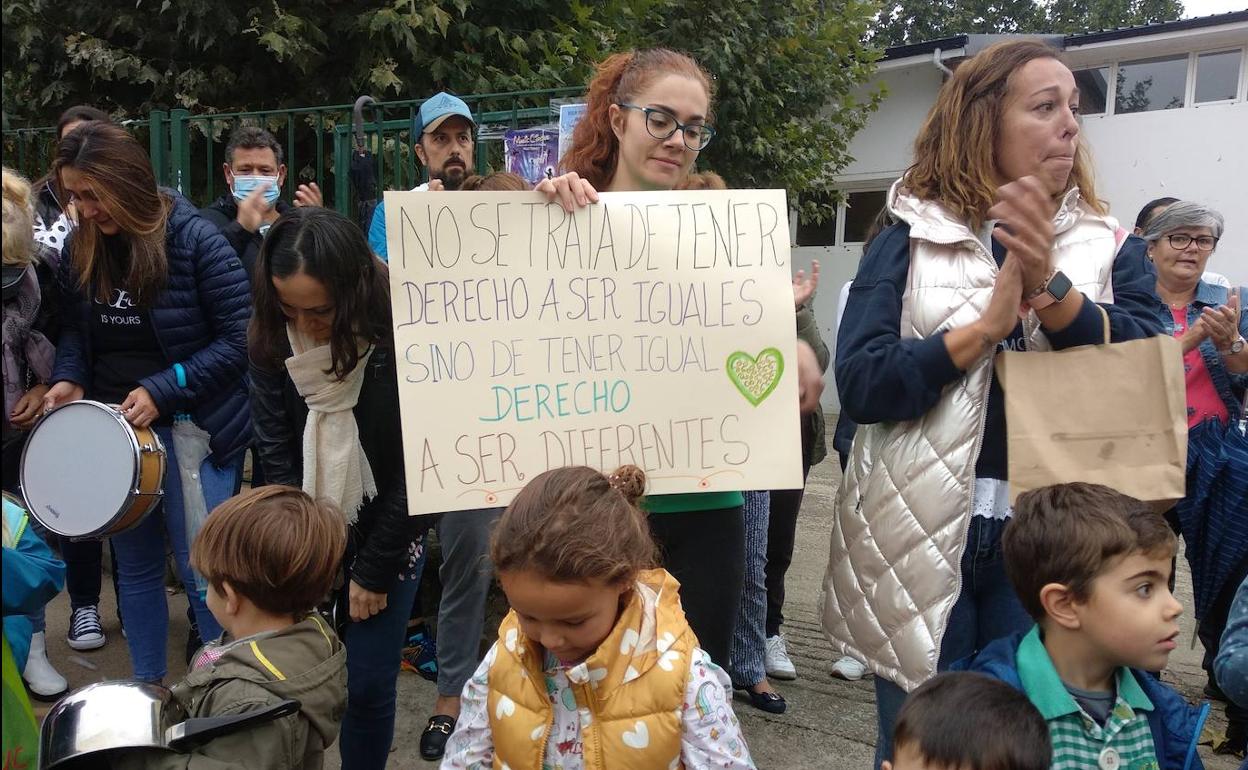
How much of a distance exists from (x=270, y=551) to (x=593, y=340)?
84 centimetres

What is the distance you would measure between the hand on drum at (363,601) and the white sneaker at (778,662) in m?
2.05

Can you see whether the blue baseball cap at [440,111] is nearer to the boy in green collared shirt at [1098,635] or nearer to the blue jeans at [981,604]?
the blue jeans at [981,604]

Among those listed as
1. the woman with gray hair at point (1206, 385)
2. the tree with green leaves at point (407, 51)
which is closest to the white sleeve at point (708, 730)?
the woman with gray hair at point (1206, 385)

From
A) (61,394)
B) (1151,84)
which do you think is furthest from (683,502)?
(1151,84)

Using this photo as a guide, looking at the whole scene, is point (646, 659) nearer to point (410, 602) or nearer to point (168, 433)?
point (410, 602)

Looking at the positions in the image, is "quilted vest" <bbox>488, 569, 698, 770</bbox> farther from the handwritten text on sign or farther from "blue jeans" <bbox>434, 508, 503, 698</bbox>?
"blue jeans" <bbox>434, 508, 503, 698</bbox>

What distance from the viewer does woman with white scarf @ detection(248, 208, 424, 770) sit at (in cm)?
244

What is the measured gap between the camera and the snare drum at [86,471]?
3.14 metres

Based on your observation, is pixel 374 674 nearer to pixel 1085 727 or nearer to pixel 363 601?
pixel 363 601

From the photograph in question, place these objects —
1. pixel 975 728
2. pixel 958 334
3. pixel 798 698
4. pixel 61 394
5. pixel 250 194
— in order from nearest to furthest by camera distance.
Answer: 1. pixel 975 728
2. pixel 958 334
3. pixel 61 394
4. pixel 798 698
5. pixel 250 194

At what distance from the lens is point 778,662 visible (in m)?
4.14

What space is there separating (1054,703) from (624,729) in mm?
772

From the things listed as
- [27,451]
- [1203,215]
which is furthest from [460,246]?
[1203,215]

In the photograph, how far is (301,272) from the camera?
2389 mm
